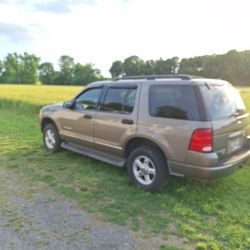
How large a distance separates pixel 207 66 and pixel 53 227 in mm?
61759

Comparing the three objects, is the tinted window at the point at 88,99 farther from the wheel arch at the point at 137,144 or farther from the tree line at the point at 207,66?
the tree line at the point at 207,66

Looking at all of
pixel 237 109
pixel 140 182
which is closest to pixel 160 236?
pixel 140 182

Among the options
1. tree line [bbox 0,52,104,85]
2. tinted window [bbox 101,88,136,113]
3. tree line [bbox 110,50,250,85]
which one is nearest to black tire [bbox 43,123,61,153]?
tinted window [bbox 101,88,136,113]

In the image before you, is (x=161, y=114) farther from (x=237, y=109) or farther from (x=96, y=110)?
(x=96, y=110)

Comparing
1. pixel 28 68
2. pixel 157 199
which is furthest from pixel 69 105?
pixel 28 68

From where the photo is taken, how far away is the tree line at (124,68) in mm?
57844

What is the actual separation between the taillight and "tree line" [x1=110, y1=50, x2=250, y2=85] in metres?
50.7

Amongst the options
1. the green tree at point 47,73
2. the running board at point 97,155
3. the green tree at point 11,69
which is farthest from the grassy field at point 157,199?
the green tree at point 11,69

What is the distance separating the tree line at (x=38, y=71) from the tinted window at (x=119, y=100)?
69.1 m

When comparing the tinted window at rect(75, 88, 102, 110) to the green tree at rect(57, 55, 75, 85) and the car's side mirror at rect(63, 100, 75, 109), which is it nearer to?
the car's side mirror at rect(63, 100, 75, 109)

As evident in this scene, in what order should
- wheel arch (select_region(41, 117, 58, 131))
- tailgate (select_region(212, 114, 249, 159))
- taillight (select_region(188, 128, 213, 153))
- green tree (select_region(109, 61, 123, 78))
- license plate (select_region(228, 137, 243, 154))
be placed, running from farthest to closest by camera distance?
green tree (select_region(109, 61, 123, 78)) → wheel arch (select_region(41, 117, 58, 131)) → license plate (select_region(228, 137, 243, 154)) → tailgate (select_region(212, 114, 249, 159)) → taillight (select_region(188, 128, 213, 153))

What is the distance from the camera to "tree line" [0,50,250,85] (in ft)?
190

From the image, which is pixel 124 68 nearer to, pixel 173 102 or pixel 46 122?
pixel 46 122

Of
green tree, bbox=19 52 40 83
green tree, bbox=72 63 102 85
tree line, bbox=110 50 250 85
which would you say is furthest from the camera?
green tree, bbox=19 52 40 83
